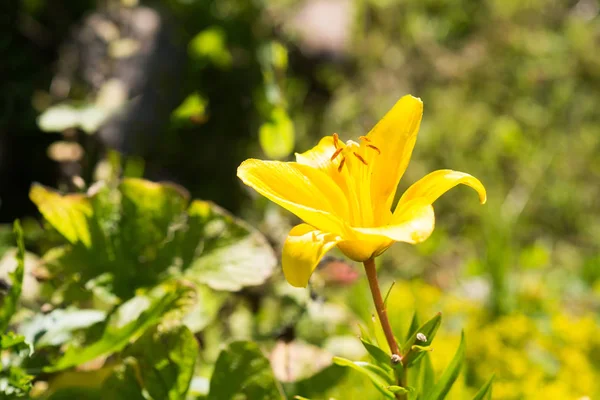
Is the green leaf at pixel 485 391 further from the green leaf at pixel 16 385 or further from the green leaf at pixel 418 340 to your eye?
the green leaf at pixel 16 385

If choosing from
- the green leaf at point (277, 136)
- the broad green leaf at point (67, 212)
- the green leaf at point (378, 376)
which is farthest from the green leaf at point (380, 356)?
the green leaf at point (277, 136)

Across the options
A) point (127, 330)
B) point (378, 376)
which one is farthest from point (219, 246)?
point (378, 376)

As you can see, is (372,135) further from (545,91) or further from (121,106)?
(545,91)

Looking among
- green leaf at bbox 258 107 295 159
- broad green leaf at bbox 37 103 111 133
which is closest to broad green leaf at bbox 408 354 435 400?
green leaf at bbox 258 107 295 159

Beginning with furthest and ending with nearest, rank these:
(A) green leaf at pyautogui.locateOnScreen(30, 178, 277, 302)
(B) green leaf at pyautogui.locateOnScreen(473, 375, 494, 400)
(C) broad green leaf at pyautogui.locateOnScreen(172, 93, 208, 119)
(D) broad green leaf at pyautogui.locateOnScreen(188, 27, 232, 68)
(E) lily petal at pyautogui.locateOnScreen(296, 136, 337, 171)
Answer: (D) broad green leaf at pyautogui.locateOnScreen(188, 27, 232, 68) < (C) broad green leaf at pyautogui.locateOnScreen(172, 93, 208, 119) < (A) green leaf at pyautogui.locateOnScreen(30, 178, 277, 302) < (E) lily petal at pyautogui.locateOnScreen(296, 136, 337, 171) < (B) green leaf at pyautogui.locateOnScreen(473, 375, 494, 400)

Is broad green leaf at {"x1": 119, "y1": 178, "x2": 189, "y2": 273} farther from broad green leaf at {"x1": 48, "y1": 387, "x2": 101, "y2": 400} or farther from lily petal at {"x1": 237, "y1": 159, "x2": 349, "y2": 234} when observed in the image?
lily petal at {"x1": 237, "y1": 159, "x2": 349, "y2": 234}

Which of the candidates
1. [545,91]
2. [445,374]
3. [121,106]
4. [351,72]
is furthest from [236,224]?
[545,91]
